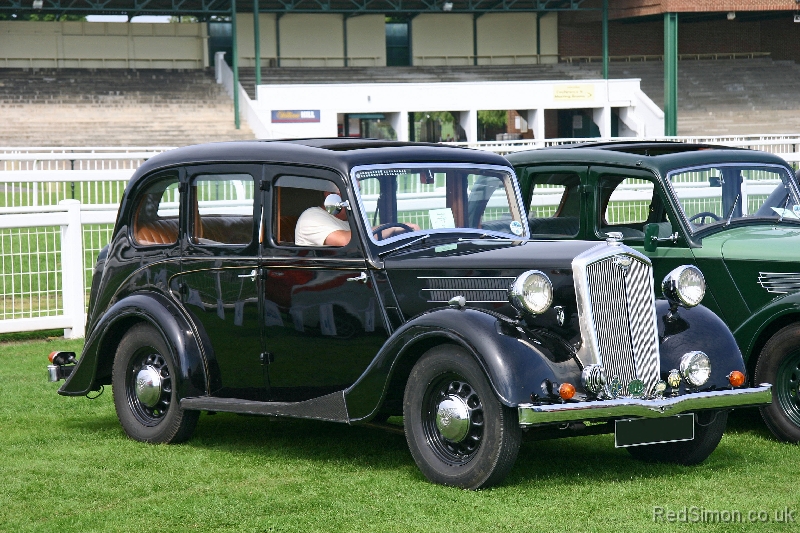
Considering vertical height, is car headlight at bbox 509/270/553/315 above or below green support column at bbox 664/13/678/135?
below

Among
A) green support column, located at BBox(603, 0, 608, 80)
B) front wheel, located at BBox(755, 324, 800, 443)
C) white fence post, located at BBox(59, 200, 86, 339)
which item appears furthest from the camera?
green support column, located at BBox(603, 0, 608, 80)

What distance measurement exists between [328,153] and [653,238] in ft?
8.76

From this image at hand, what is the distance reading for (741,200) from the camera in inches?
345

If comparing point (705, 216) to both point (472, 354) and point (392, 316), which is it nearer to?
point (392, 316)

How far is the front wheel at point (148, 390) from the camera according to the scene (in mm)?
7398

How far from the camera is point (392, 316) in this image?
6590mm

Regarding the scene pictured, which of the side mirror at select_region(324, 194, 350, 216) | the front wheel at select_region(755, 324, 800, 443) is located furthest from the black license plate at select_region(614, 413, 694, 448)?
the side mirror at select_region(324, 194, 350, 216)

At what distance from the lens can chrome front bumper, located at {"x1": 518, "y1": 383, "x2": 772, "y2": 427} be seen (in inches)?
227

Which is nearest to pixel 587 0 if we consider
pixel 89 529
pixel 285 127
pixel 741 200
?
pixel 285 127

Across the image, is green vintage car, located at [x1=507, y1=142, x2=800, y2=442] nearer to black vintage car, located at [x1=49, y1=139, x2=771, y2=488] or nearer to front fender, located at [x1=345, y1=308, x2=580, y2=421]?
black vintage car, located at [x1=49, y1=139, x2=771, y2=488]

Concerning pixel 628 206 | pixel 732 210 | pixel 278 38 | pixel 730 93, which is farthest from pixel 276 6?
pixel 732 210

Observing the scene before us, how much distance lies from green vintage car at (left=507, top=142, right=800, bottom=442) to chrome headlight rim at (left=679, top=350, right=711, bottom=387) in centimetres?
138

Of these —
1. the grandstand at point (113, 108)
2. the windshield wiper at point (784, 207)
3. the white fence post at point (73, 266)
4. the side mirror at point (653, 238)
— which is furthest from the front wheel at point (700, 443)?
the grandstand at point (113, 108)

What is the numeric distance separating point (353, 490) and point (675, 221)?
11.7 ft
